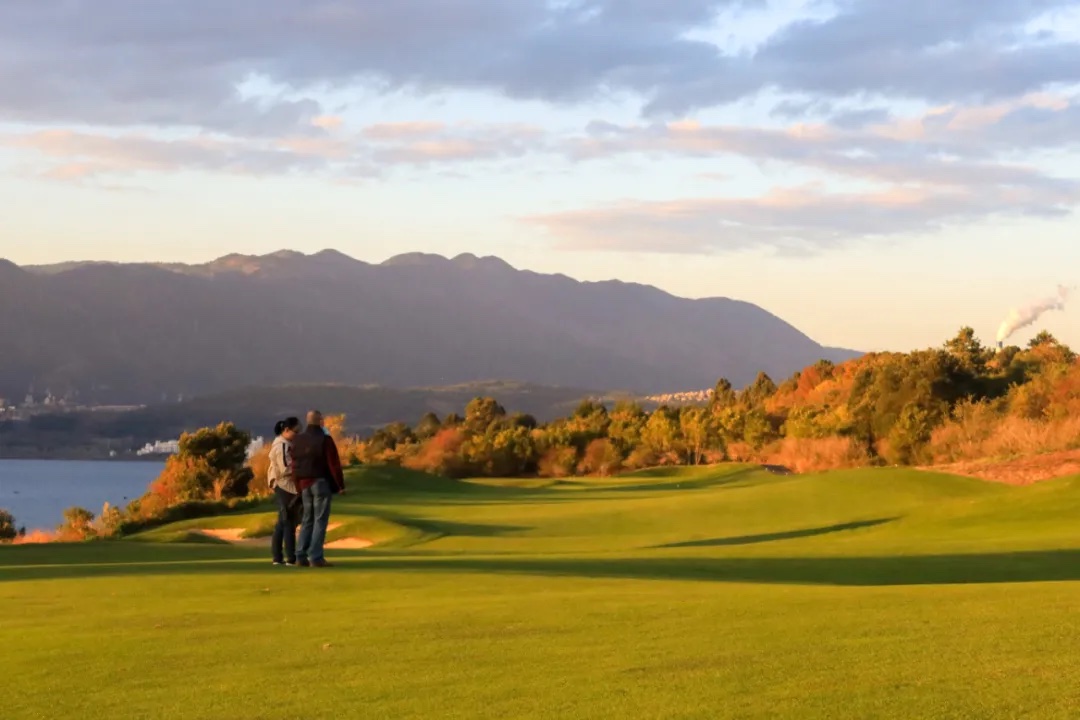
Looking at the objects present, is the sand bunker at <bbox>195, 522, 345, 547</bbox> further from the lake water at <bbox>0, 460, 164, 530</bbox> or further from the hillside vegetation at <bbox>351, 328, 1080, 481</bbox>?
the lake water at <bbox>0, 460, 164, 530</bbox>

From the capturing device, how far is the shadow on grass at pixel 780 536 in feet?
83.2

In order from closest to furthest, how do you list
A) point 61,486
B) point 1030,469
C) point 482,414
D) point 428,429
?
1. point 1030,469
2. point 428,429
3. point 482,414
4. point 61,486

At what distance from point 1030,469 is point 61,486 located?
9618cm

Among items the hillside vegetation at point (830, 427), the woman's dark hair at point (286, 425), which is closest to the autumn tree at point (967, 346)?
the hillside vegetation at point (830, 427)

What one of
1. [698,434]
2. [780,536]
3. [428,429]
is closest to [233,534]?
[780,536]

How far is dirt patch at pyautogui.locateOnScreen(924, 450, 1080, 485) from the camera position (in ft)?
107

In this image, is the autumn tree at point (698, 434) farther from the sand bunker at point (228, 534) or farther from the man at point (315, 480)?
the man at point (315, 480)

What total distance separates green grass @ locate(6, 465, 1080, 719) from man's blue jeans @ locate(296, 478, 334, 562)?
0.56 meters

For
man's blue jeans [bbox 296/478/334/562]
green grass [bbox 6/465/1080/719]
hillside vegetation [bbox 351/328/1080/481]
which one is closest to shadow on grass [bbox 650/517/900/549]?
green grass [bbox 6/465/1080/719]

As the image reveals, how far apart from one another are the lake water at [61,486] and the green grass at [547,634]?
3725 cm

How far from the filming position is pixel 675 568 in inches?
706

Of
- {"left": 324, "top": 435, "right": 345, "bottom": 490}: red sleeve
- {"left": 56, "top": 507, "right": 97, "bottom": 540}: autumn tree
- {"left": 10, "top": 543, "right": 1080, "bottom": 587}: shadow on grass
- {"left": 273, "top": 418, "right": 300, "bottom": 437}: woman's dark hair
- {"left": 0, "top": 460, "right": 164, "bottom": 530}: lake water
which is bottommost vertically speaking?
{"left": 0, "top": 460, "right": 164, "bottom": 530}: lake water

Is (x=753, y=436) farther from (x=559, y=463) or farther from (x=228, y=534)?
(x=228, y=534)

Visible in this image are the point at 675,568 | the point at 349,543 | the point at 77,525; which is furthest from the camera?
the point at 77,525
